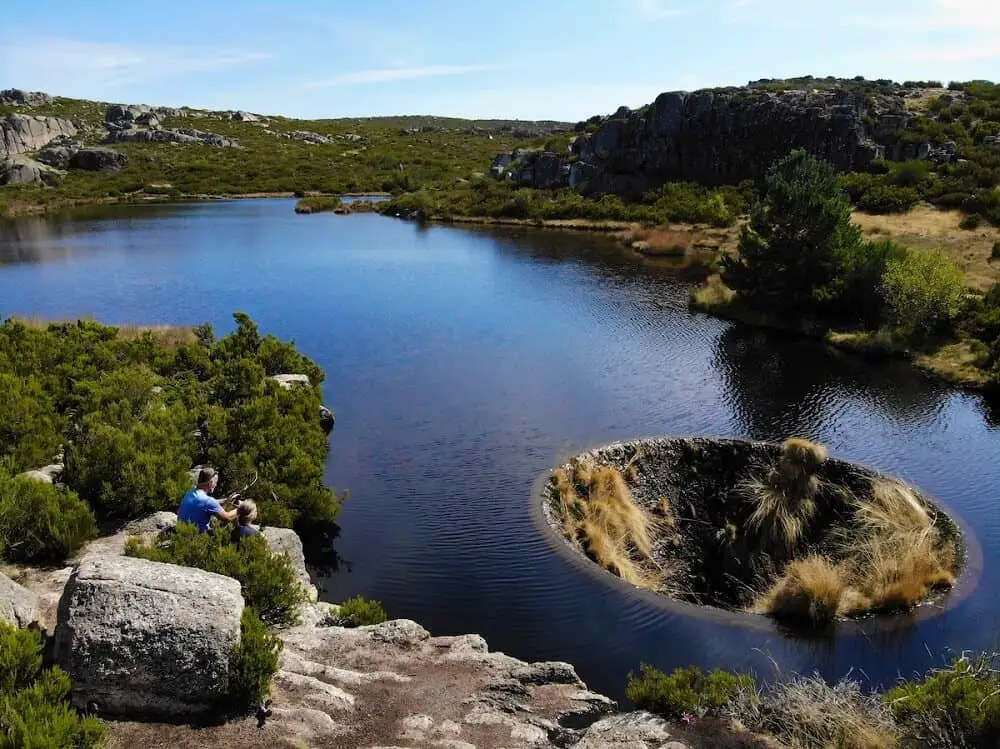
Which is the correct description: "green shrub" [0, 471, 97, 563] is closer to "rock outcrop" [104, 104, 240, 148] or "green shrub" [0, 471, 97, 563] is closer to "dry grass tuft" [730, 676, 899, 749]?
"dry grass tuft" [730, 676, 899, 749]

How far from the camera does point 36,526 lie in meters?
14.5

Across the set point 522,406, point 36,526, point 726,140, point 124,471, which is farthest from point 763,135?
point 36,526

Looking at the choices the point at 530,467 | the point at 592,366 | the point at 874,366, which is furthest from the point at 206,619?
the point at 874,366

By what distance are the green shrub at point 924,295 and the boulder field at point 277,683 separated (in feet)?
106

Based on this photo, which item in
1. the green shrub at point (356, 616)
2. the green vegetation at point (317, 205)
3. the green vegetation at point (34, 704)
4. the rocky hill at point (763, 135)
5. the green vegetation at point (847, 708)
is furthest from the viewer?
the green vegetation at point (317, 205)

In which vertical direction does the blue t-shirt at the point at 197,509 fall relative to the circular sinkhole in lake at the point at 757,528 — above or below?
above

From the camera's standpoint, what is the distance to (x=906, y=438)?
89.5 ft

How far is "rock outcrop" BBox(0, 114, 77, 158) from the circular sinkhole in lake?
463 ft

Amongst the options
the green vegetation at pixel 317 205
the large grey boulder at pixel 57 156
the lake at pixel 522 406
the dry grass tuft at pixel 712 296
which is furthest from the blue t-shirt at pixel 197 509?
the large grey boulder at pixel 57 156

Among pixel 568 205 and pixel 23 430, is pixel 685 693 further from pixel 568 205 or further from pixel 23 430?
pixel 568 205

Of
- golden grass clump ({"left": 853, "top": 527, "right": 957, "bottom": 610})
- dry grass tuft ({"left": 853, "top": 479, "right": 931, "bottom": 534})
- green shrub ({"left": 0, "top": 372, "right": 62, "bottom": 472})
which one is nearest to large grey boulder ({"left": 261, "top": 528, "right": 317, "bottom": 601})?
green shrub ({"left": 0, "top": 372, "right": 62, "bottom": 472})

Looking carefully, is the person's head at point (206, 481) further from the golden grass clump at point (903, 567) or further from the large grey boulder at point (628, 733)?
the golden grass clump at point (903, 567)

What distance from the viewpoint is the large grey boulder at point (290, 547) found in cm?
1680

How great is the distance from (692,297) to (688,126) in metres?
50.2
